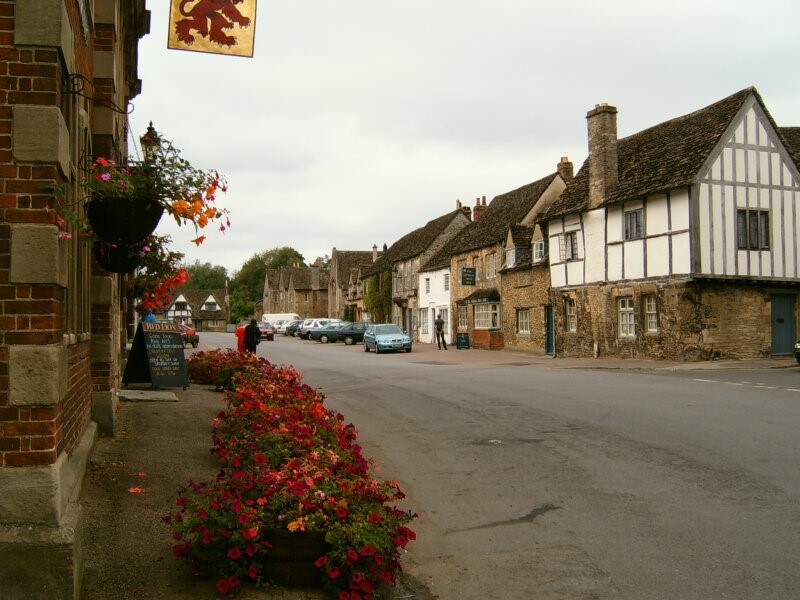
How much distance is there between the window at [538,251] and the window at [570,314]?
3305 mm

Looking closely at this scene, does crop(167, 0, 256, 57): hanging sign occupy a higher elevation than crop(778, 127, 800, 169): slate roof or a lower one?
lower

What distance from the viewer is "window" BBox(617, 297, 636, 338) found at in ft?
88.0

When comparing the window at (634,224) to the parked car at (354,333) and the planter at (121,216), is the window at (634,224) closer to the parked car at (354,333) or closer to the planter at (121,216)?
the planter at (121,216)

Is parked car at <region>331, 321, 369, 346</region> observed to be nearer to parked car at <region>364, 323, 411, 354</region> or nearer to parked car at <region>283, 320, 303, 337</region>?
parked car at <region>364, 323, 411, 354</region>

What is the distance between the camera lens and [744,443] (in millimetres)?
9438

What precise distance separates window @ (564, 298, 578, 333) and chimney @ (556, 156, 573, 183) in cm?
1065

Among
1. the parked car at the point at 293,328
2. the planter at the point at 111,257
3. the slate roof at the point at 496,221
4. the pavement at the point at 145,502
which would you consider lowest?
the pavement at the point at 145,502

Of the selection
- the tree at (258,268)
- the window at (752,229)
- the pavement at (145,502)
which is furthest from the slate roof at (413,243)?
the tree at (258,268)

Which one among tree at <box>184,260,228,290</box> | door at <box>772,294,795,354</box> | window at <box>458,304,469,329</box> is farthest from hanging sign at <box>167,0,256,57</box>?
tree at <box>184,260,228,290</box>

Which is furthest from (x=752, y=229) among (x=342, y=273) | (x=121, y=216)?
(x=342, y=273)

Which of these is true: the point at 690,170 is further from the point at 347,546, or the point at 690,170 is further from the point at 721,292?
the point at 347,546

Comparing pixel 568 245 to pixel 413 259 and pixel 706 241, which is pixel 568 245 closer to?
pixel 706 241

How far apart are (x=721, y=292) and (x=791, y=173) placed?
5.46m

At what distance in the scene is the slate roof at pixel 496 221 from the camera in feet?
128
